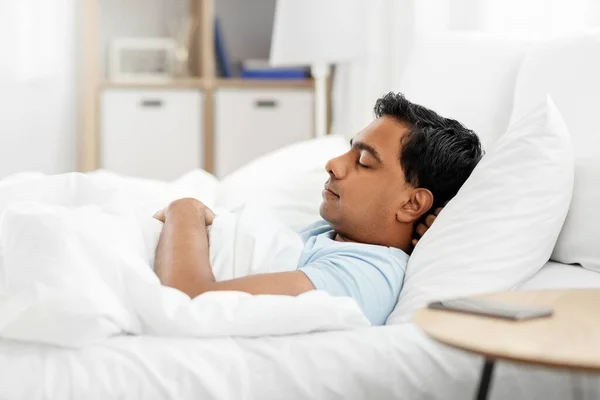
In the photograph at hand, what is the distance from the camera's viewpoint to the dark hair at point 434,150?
4.66ft

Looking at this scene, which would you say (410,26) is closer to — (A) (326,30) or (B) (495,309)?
(A) (326,30)

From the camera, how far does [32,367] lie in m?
0.99

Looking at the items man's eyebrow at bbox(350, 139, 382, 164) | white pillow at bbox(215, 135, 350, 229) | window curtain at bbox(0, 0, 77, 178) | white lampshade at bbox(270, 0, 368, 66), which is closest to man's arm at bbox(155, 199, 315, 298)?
man's eyebrow at bbox(350, 139, 382, 164)

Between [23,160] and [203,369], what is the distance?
10.6ft

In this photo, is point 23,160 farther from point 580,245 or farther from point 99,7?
point 580,245

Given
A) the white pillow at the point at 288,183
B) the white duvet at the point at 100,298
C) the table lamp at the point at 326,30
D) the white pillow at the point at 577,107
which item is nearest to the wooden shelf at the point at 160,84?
the table lamp at the point at 326,30

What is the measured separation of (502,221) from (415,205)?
0.16 meters

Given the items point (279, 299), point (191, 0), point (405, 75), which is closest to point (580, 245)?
point (279, 299)

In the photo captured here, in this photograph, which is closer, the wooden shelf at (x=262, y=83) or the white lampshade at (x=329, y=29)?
the white lampshade at (x=329, y=29)

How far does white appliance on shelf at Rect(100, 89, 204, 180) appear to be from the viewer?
3822mm

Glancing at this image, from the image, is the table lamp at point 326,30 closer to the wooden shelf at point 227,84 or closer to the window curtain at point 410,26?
the window curtain at point 410,26

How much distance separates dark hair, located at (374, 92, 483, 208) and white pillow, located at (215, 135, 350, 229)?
1.38 ft

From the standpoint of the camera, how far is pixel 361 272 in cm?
124

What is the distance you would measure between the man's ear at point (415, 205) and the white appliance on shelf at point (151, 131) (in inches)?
101
